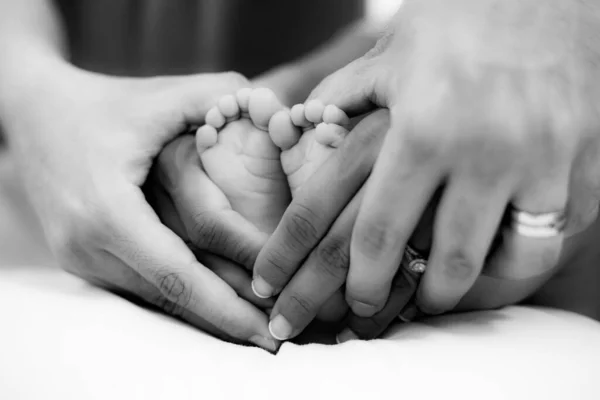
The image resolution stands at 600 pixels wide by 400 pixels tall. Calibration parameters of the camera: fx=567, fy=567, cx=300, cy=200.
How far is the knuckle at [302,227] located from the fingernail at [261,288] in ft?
0.18

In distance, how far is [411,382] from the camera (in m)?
0.42

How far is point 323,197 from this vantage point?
0.50 meters

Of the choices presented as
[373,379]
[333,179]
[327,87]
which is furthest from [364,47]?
[373,379]

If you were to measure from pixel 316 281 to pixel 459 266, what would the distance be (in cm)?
13

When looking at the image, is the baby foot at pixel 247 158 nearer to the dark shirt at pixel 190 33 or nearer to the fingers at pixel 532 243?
the fingers at pixel 532 243

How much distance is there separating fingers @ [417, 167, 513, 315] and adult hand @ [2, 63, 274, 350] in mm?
178

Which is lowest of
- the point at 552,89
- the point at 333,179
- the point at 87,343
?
the point at 87,343

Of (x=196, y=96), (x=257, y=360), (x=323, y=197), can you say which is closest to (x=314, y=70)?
(x=196, y=96)

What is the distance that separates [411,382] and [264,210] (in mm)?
237

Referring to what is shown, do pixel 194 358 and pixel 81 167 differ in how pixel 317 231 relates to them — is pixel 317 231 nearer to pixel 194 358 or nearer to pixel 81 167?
pixel 194 358

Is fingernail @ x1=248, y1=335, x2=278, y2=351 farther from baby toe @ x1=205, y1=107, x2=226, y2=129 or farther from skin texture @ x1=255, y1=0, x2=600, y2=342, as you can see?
baby toe @ x1=205, y1=107, x2=226, y2=129

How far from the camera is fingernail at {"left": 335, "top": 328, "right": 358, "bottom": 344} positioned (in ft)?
1.84

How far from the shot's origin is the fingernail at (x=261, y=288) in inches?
21.2

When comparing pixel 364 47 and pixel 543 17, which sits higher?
pixel 543 17
